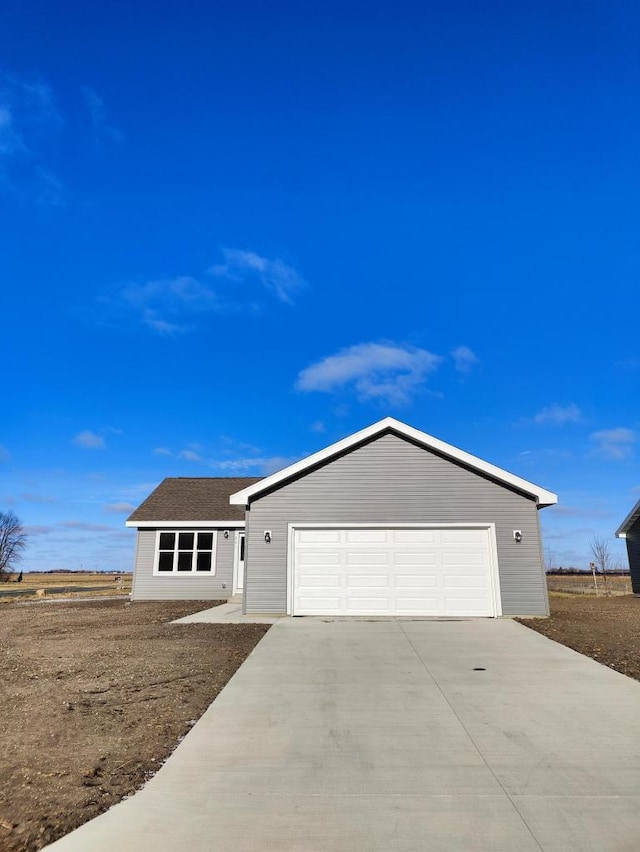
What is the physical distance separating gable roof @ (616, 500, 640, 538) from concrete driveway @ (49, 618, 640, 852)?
1962 cm

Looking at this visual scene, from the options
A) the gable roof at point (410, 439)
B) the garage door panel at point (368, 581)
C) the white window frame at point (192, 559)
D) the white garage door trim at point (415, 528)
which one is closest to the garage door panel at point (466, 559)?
the white garage door trim at point (415, 528)

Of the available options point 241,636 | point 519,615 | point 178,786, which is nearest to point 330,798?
point 178,786

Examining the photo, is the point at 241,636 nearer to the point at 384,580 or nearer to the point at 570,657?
the point at 384,580

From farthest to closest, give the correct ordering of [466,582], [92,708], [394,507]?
[394,507]
[466,582]
[92,708]

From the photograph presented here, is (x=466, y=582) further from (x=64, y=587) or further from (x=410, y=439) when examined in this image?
(x=64, y=587)

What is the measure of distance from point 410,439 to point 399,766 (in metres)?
10.2

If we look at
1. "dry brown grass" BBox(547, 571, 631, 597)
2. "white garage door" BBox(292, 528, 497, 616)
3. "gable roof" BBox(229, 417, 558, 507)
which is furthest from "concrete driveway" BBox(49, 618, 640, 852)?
"dry brown grass" BBox(547, 571, 631, 597)

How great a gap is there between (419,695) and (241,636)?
4.98 metres

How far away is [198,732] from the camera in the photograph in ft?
17.9

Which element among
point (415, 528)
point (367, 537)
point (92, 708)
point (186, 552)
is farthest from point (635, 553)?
point (92, 708)

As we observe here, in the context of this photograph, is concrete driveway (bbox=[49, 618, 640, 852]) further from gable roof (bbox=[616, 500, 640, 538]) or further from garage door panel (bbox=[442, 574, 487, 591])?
gable roof (bbox=[616, 500, 640, 538])

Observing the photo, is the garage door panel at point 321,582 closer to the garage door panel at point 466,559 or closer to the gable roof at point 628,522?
the garage door panel at point 466,559

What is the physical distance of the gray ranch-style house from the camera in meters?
13.4

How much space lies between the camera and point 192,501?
21.5m
